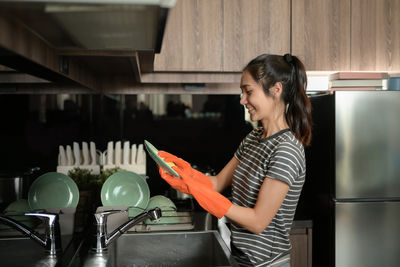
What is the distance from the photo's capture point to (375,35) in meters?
2.34

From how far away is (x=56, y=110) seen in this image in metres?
2.48

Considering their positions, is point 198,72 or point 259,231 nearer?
point 259,231

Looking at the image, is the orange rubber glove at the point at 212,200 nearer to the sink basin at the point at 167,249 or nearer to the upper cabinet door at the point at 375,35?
the sink basin at the point at 167,249

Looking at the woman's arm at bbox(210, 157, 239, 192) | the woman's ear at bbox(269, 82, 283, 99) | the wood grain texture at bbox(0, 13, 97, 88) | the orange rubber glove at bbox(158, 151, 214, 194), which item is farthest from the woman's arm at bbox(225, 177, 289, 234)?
the wood grain texture at bbox(0, 13, 97, 88)

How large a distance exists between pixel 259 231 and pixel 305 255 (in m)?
0.91

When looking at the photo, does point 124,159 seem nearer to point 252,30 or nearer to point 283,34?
point 252,30

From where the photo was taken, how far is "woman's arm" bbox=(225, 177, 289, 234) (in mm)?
1334

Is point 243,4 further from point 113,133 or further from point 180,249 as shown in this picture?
point 180,249

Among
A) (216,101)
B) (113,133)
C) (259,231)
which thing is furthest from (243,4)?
(259,231)

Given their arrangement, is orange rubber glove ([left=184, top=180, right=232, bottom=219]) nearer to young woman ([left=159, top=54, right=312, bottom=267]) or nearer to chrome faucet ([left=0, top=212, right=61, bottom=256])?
young woman ([left=159, top=54, right=312, bottom=267])

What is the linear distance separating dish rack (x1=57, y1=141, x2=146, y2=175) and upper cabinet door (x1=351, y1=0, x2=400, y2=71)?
1.27m

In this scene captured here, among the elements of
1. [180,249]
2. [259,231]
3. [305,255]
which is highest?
[259,231]

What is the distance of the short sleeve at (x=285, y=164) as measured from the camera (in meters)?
1.35

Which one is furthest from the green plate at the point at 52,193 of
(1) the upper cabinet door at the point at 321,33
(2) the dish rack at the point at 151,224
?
(1) the upper cabinet door at the point at 321,33
